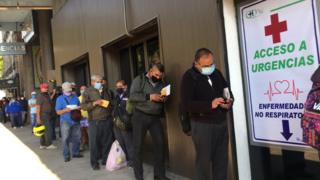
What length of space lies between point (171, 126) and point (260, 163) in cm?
188

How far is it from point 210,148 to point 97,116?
3.89m

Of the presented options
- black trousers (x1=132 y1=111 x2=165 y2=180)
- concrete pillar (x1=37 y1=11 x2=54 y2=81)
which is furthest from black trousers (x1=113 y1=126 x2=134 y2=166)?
concrete pillar (x1=37 y1=11 x2=54 y2=81)

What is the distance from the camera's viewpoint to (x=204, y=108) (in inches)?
197

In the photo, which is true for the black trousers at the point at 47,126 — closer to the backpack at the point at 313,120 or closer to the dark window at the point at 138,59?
the dark window at the point at 138,59

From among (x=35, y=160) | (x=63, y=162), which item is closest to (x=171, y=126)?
(x=63, y=162)

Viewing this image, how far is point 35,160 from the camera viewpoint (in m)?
10.9

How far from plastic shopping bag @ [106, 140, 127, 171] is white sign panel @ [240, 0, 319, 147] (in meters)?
3.27

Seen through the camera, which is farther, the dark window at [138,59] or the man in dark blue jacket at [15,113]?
the man in dark blue jacket at [15,113]

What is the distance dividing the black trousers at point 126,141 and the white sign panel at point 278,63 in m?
2.84

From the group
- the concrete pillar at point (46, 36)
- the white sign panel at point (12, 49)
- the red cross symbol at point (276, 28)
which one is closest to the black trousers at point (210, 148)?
the red cross symbol at point (276, 28)

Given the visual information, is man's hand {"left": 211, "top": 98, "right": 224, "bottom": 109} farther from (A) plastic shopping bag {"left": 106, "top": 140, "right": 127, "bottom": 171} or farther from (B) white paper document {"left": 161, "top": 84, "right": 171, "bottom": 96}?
(A) plastic shopping bag {"left": 106, "top": 140, "right": 127, "bottom": 171}

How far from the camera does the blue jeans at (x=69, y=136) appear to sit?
1008cm

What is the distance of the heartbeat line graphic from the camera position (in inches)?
194

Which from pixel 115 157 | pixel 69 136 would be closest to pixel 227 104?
pixel 115 157
